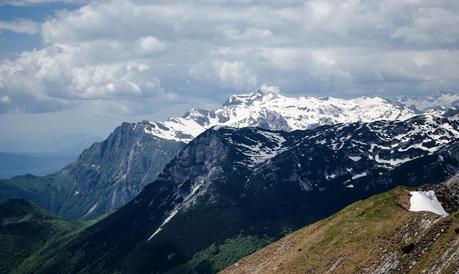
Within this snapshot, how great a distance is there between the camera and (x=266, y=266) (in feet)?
541

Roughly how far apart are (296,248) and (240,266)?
1103 inches

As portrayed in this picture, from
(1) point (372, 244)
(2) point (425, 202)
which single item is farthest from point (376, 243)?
(2) point (425, 202)

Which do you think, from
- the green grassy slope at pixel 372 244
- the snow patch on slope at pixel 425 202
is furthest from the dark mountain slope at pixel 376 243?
the snow patch on slope at pixel 425 202

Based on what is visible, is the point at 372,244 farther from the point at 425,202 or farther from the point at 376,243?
the point at 425,202

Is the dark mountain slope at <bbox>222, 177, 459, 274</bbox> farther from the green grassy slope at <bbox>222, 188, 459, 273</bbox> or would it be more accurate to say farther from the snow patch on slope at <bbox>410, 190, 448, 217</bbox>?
the snow patch on slope at <bbox>410, 190, 448, 217</bbox>

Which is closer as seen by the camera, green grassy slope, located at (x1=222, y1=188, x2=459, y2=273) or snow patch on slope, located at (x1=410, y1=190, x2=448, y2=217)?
green grassy slope, located at (x1=222, y1=188, x2=459, y2=273)

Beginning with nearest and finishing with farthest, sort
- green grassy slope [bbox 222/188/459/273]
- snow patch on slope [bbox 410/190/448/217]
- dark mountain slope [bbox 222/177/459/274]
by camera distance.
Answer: green grassy slope [bbox 222/188/459/273] → dark mountain slope [bbox 222/177/459/274] → snow patch on slope [bbox 410/190/448/217]

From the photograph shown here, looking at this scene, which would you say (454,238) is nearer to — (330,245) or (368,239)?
(368,239)

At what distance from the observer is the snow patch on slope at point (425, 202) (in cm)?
14950

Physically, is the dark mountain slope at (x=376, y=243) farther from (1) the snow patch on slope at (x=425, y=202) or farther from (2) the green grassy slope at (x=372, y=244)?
(1) the snow patch on slope at (x=425, y=202)

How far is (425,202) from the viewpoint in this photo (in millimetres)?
151750

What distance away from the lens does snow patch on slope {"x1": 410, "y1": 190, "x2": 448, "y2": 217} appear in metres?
150

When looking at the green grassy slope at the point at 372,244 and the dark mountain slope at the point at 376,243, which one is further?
the dark mountain slope at the point at 376,243

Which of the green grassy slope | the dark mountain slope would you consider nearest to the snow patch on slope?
the dark mountain slope
